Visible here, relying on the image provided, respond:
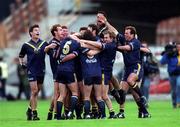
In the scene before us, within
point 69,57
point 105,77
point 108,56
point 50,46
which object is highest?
point 50,46

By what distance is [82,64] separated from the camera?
83.4 feet

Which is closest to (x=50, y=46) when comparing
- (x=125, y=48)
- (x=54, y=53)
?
(x=54, y=53)

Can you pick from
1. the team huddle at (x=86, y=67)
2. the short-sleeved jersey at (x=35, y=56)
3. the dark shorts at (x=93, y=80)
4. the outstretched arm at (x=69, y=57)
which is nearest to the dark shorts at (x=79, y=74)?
the team huddle at (x=86, y=67)

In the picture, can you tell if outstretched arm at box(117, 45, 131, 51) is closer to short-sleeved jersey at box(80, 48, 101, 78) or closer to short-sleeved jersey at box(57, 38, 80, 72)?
short-sleeved jersey at box(80, 48, 101, 78)

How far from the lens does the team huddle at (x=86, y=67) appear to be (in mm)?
25266

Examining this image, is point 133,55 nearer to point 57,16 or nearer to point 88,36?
point 88,36

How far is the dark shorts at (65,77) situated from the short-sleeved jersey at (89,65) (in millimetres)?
330

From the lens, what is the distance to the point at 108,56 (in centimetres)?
2605

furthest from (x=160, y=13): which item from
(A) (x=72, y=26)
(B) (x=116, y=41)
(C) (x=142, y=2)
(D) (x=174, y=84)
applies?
(B) (x=116, y=41)

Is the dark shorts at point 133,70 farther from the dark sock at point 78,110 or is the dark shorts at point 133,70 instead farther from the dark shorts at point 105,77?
the dark sock at point 78,110

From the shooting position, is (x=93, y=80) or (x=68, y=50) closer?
(x=68, y=50)

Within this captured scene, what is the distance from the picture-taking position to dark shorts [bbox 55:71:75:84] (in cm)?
2522

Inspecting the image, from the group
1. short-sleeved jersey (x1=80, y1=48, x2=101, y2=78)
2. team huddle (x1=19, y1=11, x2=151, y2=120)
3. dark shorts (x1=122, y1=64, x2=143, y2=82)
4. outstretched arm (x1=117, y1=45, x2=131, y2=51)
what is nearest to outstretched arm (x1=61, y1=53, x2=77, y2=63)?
team huddle (x1=19, y1=11, x2=151, y2=120)

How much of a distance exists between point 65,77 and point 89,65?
686 millimetres
